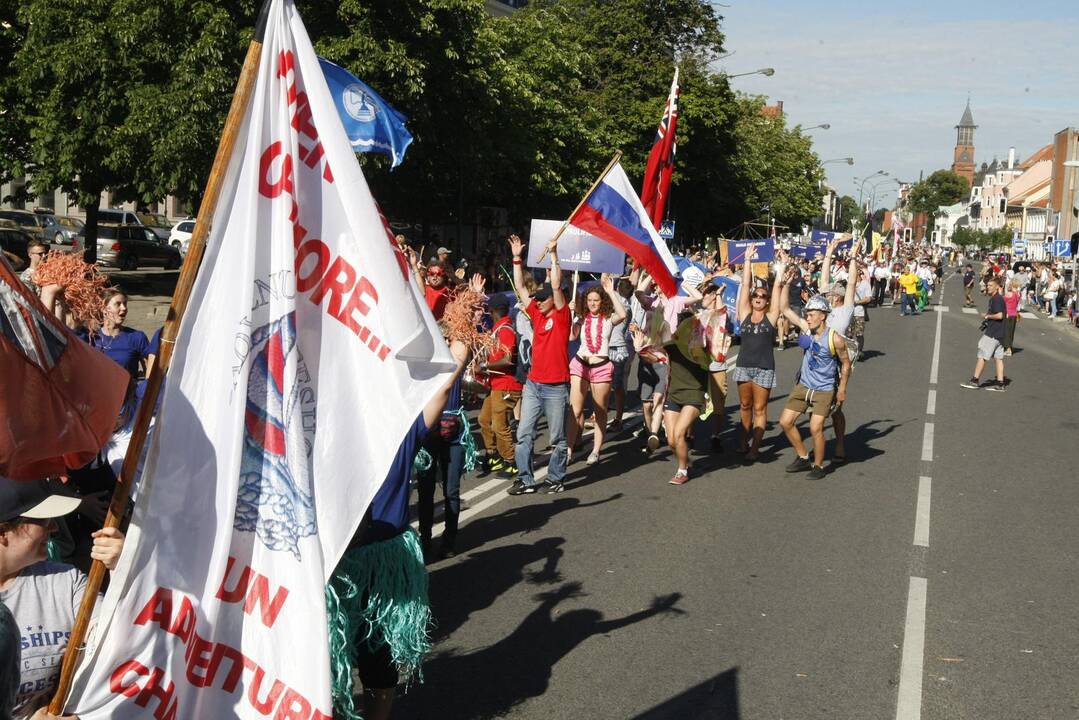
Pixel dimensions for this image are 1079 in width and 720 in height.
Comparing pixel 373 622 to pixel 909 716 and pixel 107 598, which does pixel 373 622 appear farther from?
pixel 909 716

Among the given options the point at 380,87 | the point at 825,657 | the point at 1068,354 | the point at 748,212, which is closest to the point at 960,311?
the point at 748,212

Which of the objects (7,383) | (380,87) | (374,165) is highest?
(380,87)

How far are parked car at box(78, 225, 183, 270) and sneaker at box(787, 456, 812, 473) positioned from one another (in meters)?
30.1

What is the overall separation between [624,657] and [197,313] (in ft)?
11.3

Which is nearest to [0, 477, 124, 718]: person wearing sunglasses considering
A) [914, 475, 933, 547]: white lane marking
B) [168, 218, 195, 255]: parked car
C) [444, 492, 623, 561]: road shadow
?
[444, 492, 623, 561]: road shadow

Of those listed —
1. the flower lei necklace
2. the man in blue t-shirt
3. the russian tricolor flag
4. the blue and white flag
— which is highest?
the blue and white flag

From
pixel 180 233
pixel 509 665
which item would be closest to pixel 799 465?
pixel 509 665

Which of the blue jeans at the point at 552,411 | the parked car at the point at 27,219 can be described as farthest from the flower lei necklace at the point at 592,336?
the parked car at the point at 27,219

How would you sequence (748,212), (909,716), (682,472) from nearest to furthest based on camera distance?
(909,716) < (682,472) < (748,212)

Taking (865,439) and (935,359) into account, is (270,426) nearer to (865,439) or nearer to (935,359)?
(865,439)

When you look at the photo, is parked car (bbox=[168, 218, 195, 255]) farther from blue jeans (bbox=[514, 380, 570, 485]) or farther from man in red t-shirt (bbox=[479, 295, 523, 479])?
blue jeans (bbox=[514, 380, 570, 485])

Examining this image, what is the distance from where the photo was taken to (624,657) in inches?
228

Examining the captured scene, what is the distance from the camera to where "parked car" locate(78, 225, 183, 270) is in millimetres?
36562

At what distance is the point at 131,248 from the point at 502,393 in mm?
30228
